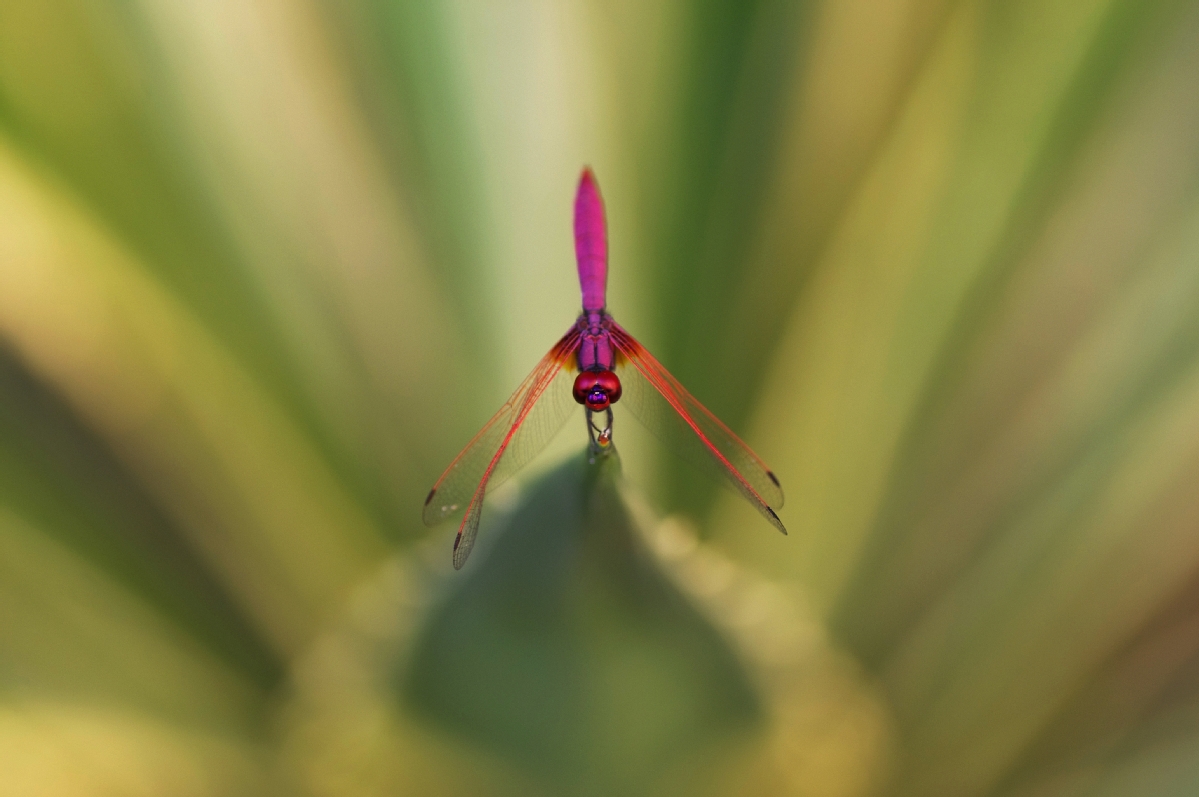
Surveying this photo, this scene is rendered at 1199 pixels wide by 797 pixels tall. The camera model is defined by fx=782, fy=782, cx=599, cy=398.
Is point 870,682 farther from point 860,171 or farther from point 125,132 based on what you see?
point 125,132

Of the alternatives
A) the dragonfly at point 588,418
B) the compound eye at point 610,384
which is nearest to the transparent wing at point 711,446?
the dragonfly at point 588,418

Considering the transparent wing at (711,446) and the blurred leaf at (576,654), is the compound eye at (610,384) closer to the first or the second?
the transparent wing at (711,446)

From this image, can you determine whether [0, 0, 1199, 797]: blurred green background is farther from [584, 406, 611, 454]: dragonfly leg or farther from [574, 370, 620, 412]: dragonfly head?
[574, 370, 620, 412]: dragonfly head

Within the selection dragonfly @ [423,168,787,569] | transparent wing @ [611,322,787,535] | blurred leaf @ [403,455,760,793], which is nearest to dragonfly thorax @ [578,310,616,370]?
dragonfly @ [423,168,787,569]

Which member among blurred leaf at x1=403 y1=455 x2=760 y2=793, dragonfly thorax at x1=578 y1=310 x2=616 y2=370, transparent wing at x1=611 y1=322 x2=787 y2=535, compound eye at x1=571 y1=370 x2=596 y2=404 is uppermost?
dragonfly thorax at x1=578 y1=310 x2=616 y2=370

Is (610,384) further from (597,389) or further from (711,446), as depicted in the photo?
(711,446)

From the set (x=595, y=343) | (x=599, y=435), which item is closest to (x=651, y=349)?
(x=599, y=435)

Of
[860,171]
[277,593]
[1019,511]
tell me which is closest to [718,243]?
[860,171]
